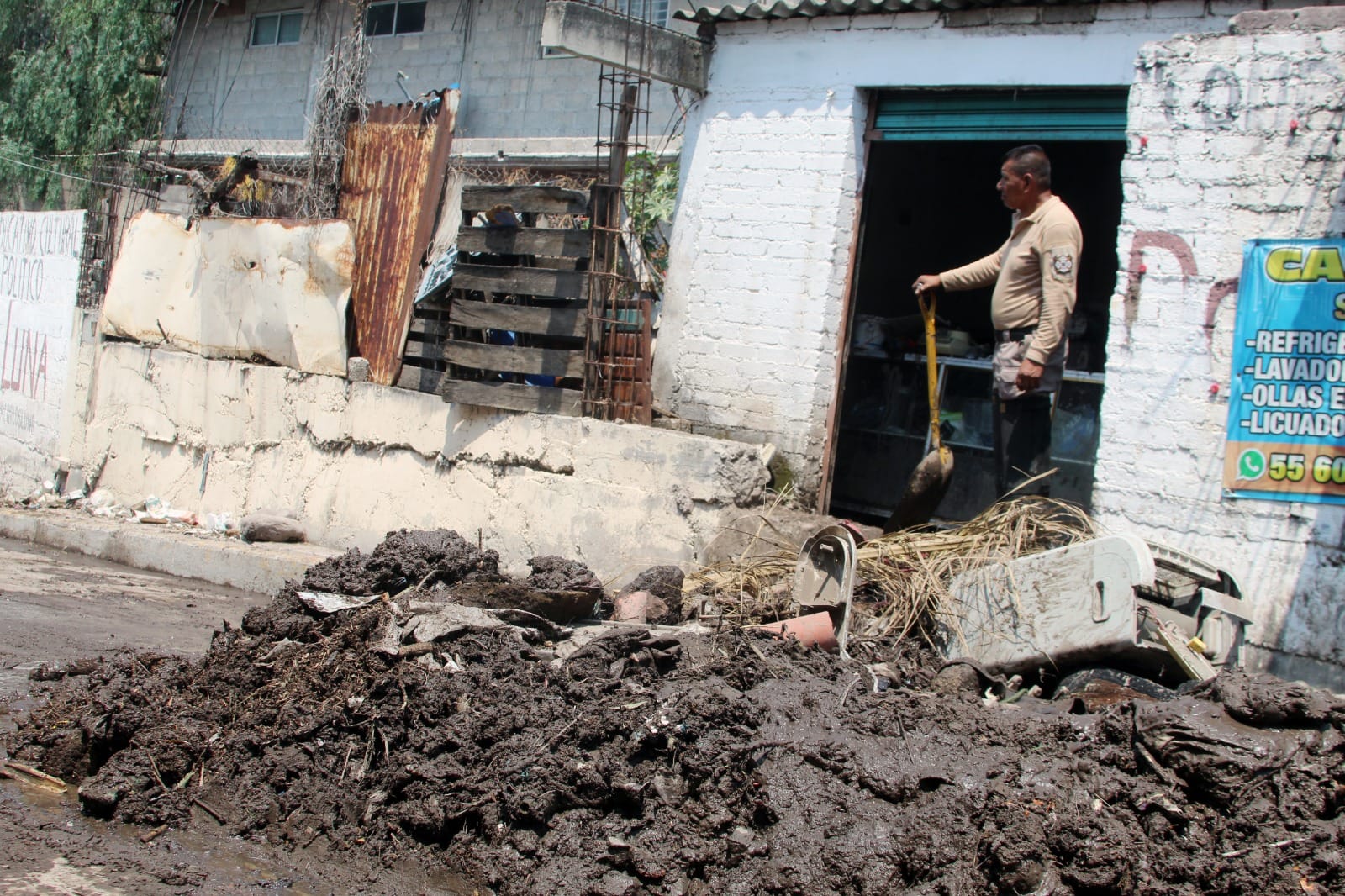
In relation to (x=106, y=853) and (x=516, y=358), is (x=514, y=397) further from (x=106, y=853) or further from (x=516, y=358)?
(x=106, y=853)

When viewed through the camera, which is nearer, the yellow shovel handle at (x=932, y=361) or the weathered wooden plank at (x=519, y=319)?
the yellow shovel handle at (x=932, y=361)

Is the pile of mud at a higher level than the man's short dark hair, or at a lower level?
lower

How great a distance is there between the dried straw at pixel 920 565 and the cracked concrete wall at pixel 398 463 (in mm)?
906

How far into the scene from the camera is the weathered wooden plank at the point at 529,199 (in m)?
7.29

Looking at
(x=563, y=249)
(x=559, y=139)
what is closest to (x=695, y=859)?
(x=563, y=249)

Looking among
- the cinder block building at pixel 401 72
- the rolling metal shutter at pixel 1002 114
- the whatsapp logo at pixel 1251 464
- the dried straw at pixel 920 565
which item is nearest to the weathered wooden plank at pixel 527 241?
the rolling metal shutter at pixel 1002 114

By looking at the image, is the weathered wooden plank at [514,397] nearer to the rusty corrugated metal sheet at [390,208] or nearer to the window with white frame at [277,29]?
the rusty corrugated metal sheet at [390,208]

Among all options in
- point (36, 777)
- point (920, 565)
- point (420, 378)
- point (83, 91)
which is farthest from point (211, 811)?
point (83, 91)

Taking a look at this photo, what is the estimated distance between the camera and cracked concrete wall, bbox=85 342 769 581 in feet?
21.6

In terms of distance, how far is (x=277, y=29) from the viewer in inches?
629

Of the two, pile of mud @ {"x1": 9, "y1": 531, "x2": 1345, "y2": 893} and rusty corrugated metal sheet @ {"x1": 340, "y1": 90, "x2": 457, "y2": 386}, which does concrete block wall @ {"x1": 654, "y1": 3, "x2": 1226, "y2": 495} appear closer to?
rusty corrugated metal sheet @ {"x1": 340, "y1": 90, "x2": 457, "y2": 386}

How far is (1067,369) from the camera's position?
7555 millimetres

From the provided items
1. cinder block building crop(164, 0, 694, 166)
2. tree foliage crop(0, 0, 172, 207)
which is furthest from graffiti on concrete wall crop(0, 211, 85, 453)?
tree foliage crop(0, 0, 172, 207)

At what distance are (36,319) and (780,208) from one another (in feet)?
27.3
